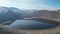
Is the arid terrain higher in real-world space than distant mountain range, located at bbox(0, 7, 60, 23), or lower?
lower

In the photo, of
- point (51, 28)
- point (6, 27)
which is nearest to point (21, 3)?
point (6, 27)

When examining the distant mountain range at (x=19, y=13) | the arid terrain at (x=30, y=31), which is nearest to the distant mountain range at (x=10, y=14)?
the distant mountain range at (x=19, y=13)

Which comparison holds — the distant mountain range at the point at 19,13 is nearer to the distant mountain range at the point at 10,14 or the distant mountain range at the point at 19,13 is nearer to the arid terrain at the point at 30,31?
the distant mountain range at the point at 10,14

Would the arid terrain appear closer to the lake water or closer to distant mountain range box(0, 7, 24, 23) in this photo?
the lake water

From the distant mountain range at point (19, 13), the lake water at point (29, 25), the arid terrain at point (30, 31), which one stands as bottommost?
the arid terrain at point (30, 31)

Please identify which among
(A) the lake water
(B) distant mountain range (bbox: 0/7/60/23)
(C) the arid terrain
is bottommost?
(C) the arid terrain

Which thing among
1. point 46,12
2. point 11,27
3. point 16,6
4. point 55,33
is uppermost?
point 16,6

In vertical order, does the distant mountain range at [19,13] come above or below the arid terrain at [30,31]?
above

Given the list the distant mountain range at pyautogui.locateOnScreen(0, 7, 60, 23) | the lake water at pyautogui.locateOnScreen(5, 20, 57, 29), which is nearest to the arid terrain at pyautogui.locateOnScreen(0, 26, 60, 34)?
the lake water at pyautogui.locateOnScreen(5, 20, 57, 29)

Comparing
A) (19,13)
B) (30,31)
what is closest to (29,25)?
(30,31)

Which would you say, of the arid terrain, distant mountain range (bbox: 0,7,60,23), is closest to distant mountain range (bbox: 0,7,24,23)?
distant mountain range (bbox: 0,7,60,23)

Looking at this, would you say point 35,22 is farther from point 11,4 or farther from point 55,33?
point 11,4
